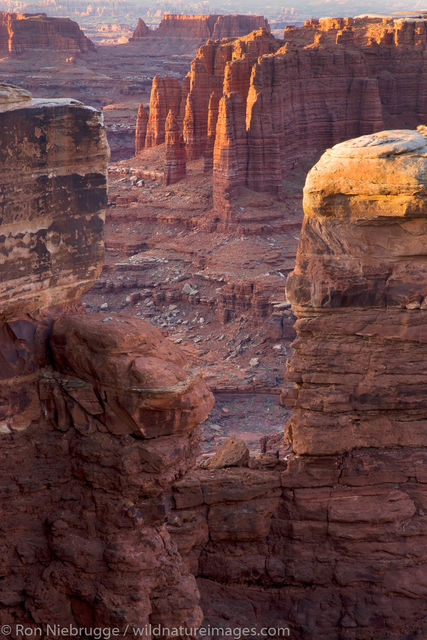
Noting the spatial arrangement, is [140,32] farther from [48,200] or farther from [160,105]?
[48,200]

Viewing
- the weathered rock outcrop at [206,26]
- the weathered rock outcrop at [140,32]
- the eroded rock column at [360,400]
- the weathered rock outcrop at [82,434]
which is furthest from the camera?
the weathered rock outcrop at [140,32]

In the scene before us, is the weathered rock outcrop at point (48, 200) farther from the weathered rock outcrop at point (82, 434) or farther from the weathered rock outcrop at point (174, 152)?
the weathered rock outcrop at point (174, 152)

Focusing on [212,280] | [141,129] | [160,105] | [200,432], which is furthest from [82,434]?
[141,129]

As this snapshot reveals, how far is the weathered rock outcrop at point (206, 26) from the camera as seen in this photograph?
125 m

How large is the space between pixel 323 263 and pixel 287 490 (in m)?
3.35

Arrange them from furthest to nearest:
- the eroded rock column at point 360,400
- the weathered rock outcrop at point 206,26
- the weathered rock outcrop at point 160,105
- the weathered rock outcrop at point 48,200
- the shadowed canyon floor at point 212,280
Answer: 1. the weathered rock outcrop at point 206,26
2. the weathered rock outcrop at point 160,105
3. the shadowed canyon floor at point 212,280
4. the eroded rock column at point 360,400
5. the weathered rock outcrop at point 48,200

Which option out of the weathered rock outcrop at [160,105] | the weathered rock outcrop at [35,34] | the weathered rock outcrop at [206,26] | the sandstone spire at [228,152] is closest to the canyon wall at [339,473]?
the sandstone spire at [228,152]

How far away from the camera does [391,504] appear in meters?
13.4

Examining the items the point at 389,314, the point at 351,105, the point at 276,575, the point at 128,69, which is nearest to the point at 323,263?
the point at 389,314

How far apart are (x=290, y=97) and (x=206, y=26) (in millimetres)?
84669

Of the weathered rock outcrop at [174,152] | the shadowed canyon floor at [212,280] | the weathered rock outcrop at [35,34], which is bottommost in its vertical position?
the shadowed canyon floor at [212,280]

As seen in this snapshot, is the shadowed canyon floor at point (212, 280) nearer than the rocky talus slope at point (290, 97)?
Yes

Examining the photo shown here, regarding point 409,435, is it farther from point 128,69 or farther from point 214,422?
point 128,69

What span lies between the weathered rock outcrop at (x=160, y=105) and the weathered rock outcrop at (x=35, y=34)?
5506 centimetres
